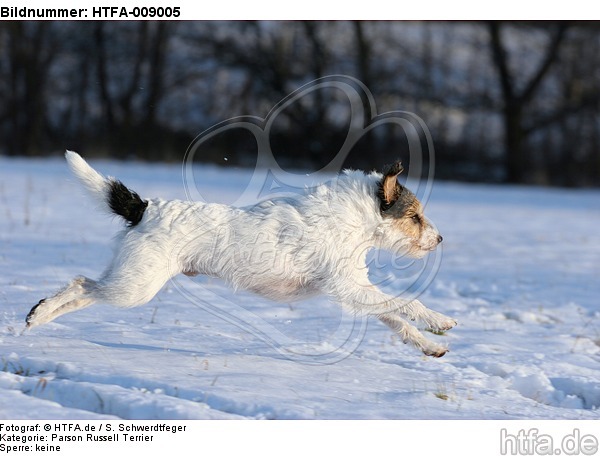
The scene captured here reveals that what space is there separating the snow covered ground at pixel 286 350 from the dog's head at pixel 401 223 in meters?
0.77

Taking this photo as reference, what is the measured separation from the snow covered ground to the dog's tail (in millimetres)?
271

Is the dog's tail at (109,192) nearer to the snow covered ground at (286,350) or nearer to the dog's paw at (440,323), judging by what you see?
the snow covered ground at (286,350)

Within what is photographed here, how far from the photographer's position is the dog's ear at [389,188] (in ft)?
17.7

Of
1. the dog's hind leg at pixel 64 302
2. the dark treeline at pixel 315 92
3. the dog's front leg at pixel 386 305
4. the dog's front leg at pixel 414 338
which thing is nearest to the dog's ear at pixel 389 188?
the dog's front leg at pixel 386 305

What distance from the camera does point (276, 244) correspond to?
5.25 m

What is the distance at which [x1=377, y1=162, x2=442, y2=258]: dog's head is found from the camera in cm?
554

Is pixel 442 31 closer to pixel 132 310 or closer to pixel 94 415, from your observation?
pixel 132 310

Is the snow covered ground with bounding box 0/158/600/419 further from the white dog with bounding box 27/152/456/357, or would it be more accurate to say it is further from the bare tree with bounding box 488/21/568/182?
the bare tree with bounding box 488/21/568/182

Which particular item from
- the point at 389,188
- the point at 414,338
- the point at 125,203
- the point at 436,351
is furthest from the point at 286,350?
the point at 125,203

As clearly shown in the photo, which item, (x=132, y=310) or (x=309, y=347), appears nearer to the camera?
(x=309, y=347)

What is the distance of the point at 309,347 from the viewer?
5734mm

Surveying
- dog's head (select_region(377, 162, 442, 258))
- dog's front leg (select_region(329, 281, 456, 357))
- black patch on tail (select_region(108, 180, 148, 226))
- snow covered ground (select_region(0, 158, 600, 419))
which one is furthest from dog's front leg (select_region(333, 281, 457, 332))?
black patch on tail (select_region(108, 180, 148, 226))

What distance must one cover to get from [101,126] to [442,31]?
33.4 ft
